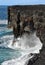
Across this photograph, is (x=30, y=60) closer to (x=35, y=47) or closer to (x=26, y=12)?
(x=35, y=47)

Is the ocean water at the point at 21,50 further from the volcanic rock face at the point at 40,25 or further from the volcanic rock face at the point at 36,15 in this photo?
the volcanic rock face at the point at 36,15

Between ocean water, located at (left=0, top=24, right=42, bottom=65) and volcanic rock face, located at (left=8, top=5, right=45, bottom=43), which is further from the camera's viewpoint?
volcanic rock face, located at (left=8, top=5, right=45, bottom=43)

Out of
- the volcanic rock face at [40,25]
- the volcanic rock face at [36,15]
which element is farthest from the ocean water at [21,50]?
the volcanic rock face at [36,15]

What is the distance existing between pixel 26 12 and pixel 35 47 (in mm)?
2113

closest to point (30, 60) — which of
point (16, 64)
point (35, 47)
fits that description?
point (16, 64)

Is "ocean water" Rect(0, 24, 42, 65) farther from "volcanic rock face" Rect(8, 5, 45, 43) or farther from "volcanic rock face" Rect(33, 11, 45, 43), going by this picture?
"volcanic rock face" Rect(8, 5, 45, 43)

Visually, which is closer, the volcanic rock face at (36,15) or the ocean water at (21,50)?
the ocean water at (21,50)

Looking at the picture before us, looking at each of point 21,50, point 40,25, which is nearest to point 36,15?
point 40,25

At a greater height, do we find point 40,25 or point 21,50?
point 40,25

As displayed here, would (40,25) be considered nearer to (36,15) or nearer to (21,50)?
(36,15)

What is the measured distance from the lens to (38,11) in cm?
1358

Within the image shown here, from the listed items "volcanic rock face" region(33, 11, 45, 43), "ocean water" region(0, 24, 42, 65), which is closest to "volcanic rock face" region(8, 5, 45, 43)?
"volcanic rock face" region(33, 11, 45, 43)

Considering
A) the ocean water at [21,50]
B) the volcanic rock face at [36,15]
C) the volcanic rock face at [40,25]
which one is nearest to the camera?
the ocean water at [21,50]

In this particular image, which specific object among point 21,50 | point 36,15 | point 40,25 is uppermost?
point 36,15
